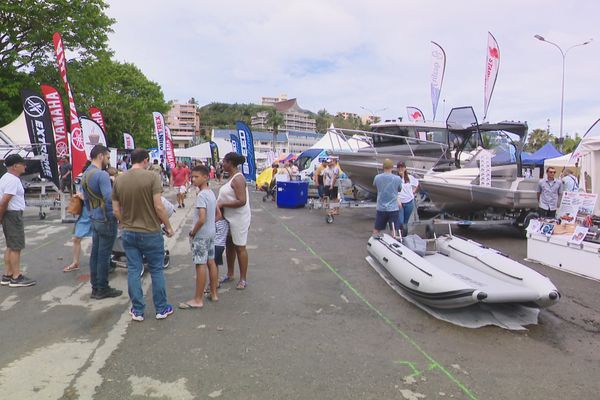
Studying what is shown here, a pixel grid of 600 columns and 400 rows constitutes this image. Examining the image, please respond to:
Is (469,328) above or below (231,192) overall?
below

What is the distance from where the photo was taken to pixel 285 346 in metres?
3.95

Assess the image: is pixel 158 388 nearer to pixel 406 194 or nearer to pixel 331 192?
pixel 406 194

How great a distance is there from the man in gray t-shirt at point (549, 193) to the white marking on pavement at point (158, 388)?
897cm

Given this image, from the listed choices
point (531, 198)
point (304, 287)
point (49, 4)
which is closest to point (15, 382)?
point (304, 287)

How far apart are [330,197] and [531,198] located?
5.50 m

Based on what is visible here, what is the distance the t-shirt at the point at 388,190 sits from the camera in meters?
7.64

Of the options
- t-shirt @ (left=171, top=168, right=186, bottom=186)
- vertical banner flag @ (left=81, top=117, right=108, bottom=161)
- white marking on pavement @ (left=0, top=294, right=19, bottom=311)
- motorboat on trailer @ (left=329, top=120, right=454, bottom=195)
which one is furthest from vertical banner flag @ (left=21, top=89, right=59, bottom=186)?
motorboat on trailer @ (left=329, top=120, right=454, bottom=195)

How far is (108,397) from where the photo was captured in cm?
303

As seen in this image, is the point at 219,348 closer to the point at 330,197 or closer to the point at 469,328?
the point at 469,328

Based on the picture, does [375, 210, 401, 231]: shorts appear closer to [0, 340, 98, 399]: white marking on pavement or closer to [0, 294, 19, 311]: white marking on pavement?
[0, 340, 98, 399]: white marking on pavement

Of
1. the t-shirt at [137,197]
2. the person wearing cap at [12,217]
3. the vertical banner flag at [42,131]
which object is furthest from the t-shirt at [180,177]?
the t-shirt at [137,197]

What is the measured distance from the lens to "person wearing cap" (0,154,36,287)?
18.2 ft

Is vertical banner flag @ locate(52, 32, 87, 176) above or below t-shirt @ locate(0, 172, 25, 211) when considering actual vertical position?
above

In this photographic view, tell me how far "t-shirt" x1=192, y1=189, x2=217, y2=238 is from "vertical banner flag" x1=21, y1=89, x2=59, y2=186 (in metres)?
9.30
